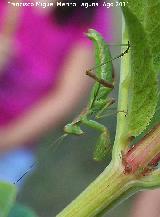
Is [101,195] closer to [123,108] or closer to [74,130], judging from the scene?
[123,108]

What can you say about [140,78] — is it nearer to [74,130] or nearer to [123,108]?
[123,108]

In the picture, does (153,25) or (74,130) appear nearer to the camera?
(153,25)

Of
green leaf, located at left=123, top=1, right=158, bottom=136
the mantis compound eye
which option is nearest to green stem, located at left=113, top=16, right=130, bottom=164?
green leaf, located at left=123, top=1, right=158, bottom=136

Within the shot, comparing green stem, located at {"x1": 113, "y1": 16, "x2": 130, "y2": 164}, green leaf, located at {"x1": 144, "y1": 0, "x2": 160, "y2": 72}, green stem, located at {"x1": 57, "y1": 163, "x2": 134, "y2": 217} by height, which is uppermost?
green leaf, located at {"x1": 144, "y1": 0, "x2": 160, "y2": 72}

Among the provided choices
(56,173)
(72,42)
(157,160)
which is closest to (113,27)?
(72,42)

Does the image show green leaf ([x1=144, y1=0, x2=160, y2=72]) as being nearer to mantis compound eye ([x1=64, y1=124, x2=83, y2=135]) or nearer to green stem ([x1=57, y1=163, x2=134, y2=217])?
green stem ([x1=57, y1=163, x2=134, y2=217])

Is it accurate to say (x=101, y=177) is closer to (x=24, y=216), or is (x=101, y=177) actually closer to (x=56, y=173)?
(x=24, y=216)

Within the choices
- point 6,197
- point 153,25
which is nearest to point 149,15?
point 153,25
